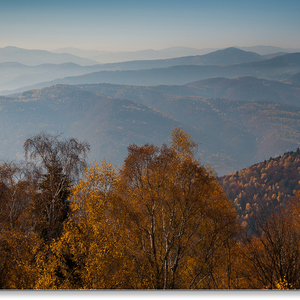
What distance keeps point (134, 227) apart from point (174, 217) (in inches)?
43.6

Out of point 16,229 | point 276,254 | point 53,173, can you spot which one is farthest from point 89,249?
point 276,254

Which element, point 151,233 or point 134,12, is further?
point 134,12

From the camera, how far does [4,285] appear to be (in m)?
7.18

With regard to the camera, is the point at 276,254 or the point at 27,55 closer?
the point at 276,254

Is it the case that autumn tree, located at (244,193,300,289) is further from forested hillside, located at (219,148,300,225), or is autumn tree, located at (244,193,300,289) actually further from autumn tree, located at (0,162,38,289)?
forested hillside, located at (219,148,300,225)

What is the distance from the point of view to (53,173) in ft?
30.6

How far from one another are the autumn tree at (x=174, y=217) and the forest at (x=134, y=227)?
27 millimetres

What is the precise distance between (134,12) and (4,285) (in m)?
8.80

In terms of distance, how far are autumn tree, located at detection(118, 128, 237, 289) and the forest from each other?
3 cm

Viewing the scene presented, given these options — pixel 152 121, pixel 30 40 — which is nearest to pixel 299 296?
pixel 30 40

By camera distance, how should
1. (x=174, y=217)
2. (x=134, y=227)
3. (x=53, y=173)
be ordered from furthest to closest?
(x=53, y=173) < (x=174, y=217) < (x=134, y=227)

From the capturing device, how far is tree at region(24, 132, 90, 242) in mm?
8898

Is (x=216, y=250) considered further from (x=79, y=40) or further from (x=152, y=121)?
(x=152, y=121)

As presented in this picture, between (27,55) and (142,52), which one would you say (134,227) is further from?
(27,55)
